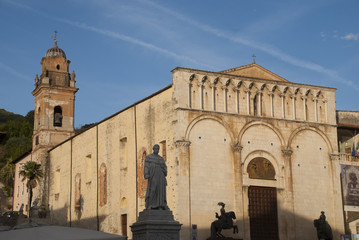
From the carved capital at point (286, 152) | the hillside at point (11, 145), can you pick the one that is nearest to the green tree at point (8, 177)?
the hillside at point (11, 145)

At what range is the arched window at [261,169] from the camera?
104 ft

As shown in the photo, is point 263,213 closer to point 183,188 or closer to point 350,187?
point 183,188

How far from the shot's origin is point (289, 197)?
3212 cm

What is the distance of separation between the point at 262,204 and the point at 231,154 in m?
3.27

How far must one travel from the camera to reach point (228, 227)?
93.1 ft

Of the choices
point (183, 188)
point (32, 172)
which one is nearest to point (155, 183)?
point (183, 188)

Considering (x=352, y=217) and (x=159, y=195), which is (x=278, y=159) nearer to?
(x=352, y=217)

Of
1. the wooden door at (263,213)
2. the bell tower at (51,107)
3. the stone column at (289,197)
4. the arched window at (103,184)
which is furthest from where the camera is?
the bell tower at (51,107)

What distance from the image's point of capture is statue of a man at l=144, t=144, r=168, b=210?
633 inches

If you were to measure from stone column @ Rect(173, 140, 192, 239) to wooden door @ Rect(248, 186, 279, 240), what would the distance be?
4.04 metres

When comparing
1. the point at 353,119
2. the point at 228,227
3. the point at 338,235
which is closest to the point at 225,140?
the point at 228,227

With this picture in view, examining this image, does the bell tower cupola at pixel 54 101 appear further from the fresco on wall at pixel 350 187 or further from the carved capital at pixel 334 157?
the fresco on wall at pixel 350 187

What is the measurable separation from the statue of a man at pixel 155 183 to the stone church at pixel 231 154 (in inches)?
493

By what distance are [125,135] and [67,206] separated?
1048cm
